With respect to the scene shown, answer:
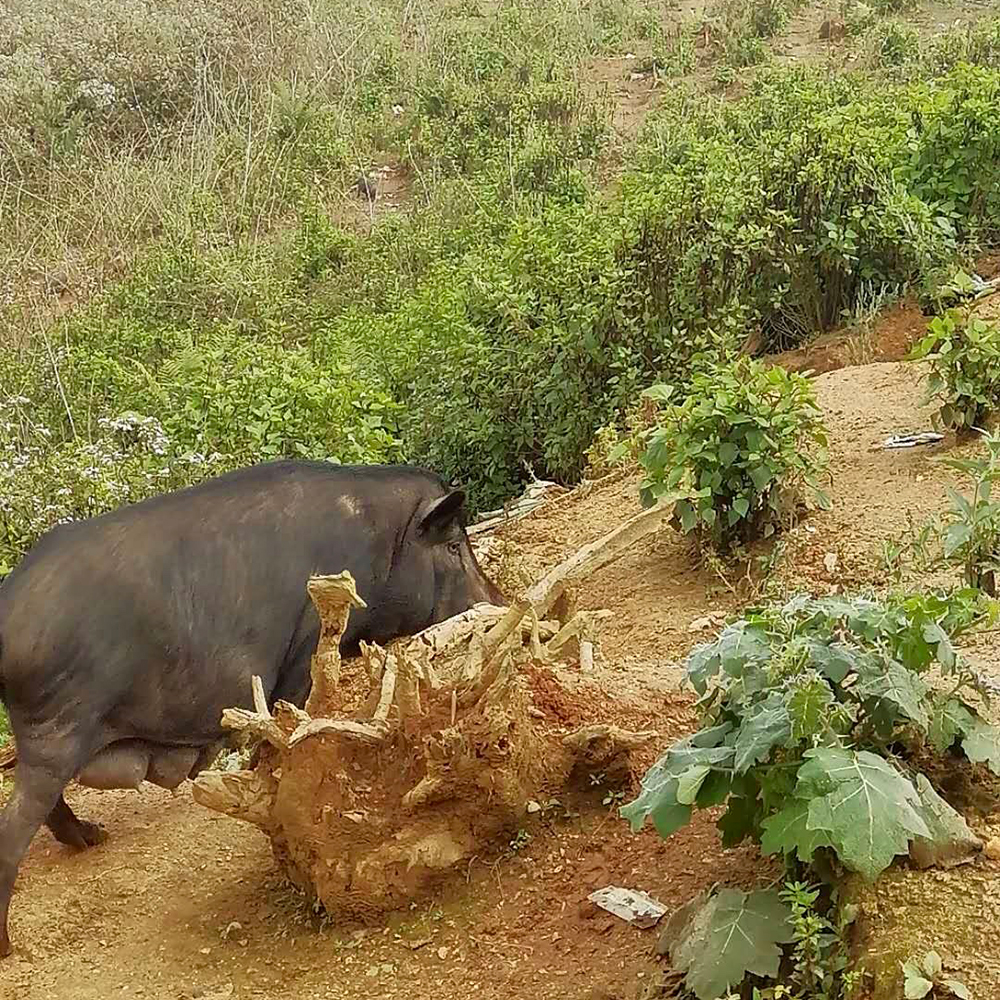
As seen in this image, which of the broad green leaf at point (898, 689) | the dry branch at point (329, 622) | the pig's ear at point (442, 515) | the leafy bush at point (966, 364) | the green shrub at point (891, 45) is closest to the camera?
the broad green leaf at point (898, 689)

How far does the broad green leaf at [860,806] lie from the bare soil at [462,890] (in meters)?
0.53

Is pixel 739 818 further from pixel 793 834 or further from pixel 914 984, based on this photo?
pixel 914 984

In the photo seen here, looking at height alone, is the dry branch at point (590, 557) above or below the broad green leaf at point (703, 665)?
below

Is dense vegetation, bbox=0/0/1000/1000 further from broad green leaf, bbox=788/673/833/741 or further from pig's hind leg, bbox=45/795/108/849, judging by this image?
pig's hind leg, bbox=45/795/108/849

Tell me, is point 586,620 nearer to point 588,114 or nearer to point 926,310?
point 926,310

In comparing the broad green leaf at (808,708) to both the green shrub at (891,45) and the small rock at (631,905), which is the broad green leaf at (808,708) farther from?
the green shrub at (891,45)

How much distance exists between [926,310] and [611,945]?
589cm

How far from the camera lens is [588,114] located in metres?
14.0

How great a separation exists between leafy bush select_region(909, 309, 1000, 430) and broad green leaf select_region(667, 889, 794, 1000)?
3597 millimetres

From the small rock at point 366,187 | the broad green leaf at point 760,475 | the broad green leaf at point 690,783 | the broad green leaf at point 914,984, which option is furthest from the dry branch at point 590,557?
the small rock at point 366,187

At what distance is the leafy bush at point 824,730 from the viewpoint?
2.76 m

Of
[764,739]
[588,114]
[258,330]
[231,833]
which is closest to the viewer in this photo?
[764,739]

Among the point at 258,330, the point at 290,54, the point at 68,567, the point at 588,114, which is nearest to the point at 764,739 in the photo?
the point at 68,567

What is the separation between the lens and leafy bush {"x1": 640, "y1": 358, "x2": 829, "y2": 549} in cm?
571
